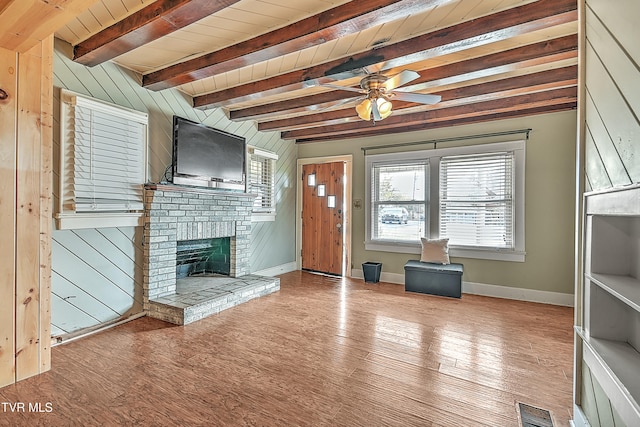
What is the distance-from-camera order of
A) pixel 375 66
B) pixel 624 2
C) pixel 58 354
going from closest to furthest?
pixel 624 2 < pixel 58 354 < pixel 375 66

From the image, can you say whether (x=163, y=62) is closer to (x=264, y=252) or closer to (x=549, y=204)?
(x=264, y=252)

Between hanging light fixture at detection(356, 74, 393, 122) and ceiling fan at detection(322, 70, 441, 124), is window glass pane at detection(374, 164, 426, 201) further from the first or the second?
hanging light fixture at detection(356, 74, 393, 122)

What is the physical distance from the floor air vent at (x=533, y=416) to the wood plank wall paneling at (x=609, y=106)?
230 millimetres

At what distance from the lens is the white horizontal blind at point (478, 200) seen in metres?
4.39

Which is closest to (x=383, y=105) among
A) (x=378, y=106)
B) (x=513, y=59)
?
(x=378, y=106)

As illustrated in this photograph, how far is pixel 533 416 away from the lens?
73.4 inches

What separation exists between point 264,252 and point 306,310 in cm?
191

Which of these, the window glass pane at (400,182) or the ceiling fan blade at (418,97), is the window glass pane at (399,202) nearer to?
the window glass pane at (400,182)

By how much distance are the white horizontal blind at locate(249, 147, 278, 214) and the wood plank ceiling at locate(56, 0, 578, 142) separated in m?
1.36

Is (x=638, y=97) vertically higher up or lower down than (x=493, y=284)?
higher up

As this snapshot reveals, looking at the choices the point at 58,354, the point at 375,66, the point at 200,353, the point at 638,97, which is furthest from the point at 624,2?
the point at 58,354

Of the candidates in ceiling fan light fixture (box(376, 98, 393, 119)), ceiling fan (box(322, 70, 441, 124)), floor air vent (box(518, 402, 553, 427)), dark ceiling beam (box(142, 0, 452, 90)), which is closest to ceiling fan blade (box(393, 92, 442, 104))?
ceiling fan (box(322, 70, 441, 124))

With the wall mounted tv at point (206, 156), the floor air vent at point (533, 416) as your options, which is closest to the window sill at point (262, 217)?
the wall mounted tv at point (206, 156)

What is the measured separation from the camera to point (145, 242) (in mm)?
3482
